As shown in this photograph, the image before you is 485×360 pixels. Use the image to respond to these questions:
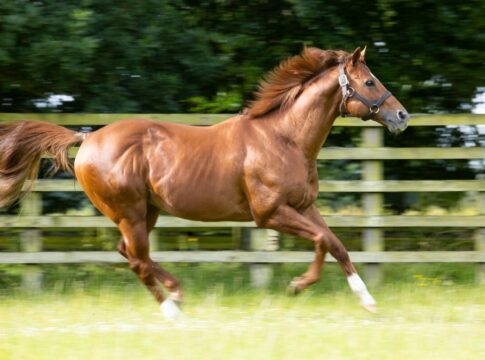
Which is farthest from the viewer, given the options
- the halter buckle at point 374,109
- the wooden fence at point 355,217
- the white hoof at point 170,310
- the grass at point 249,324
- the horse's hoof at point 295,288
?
the wooden fence at point 355,217

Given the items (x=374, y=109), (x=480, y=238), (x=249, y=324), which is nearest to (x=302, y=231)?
(x=249, y=324)

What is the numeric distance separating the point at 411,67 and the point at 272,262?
8.54 feet

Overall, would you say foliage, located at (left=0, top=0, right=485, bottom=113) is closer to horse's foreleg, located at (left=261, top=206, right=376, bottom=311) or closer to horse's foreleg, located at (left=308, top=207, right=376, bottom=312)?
horse's foreleg, located at (left=261, top=206, right=376, bottom=311)

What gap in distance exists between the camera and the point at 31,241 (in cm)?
761

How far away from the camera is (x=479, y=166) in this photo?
28.2 feet

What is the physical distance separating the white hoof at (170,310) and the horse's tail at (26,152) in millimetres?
1431

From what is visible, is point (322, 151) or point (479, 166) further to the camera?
point (479, 166)

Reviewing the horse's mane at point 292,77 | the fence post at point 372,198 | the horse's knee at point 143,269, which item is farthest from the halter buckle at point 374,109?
the horse's knee at point 143,269

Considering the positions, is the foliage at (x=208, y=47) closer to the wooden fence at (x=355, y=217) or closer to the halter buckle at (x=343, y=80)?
the wooden fence at (x=355, y=217)

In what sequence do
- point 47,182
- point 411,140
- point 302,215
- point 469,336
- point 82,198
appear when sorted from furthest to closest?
point 411,140, point 82,198, point 47,182, point 302,215, point 469,336

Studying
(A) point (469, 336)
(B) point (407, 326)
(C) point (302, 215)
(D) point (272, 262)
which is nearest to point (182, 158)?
(C) point (302, 215)

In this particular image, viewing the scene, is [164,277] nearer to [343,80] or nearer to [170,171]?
[170,171]

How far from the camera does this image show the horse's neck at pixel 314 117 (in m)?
6.62

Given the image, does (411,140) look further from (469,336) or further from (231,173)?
(469,336)
